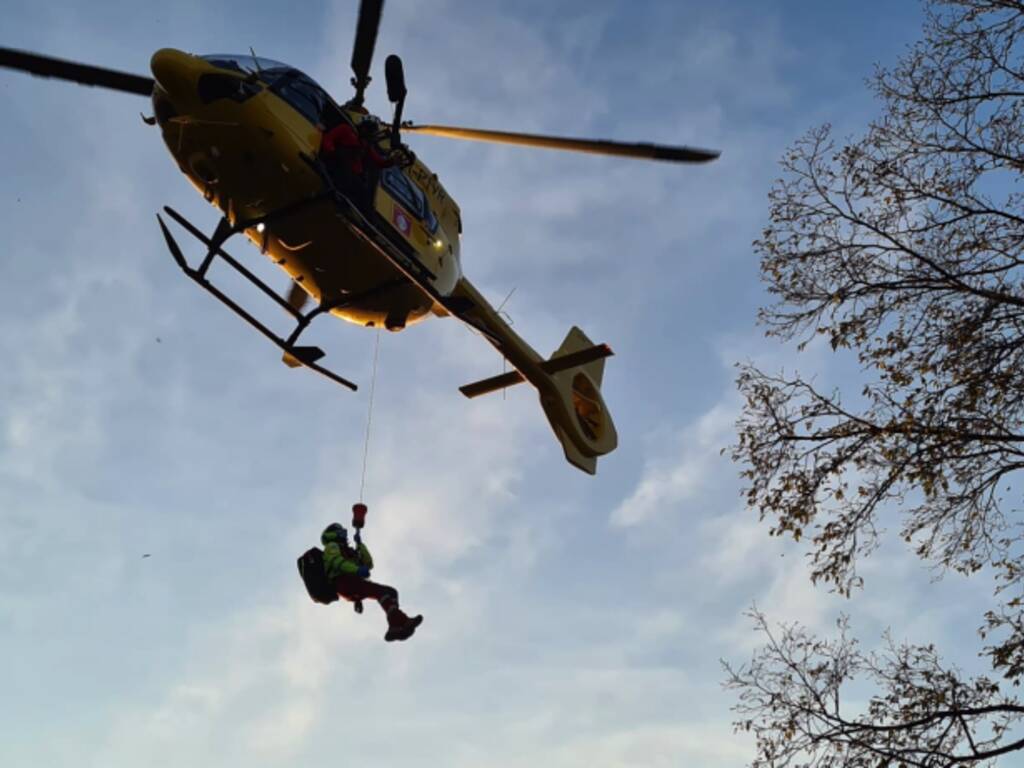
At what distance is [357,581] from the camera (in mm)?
10438

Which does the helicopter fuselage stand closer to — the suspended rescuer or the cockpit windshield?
the cockpit windshield

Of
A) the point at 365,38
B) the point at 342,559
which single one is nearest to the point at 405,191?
the point at 365,38

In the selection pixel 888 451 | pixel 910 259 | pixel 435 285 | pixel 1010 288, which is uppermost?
pixel 435 285

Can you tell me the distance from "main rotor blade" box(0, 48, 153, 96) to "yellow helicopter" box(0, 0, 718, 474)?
11 mm

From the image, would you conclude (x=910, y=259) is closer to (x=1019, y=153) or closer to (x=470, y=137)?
(x=1019, y=153)

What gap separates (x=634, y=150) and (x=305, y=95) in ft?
12.9

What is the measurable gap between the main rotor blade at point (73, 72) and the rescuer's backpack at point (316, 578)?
5.26 m

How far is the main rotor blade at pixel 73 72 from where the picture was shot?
9.23 meters

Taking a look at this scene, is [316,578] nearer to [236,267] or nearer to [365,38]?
[236,267]

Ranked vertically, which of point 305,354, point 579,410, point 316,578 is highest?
point 579,410

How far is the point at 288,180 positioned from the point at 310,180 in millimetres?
228

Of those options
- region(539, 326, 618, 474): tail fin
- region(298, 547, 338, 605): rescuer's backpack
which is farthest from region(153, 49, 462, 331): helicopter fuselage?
region(539, 326, 618, 474): tail fin

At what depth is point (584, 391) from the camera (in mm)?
17688

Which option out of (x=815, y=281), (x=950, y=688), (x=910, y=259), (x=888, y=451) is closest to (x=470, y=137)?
(x=815, y=281)
